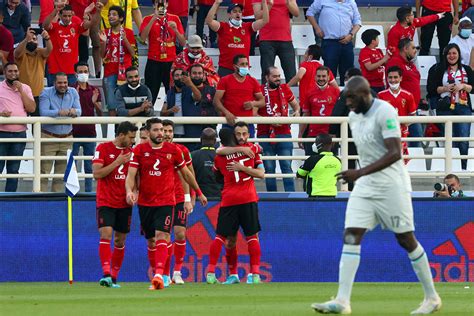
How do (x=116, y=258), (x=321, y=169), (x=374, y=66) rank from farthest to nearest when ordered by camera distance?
(x=374, y=66), (x=321, y=169), (x=116, y=258)

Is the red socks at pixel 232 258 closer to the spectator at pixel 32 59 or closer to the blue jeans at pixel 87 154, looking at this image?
the blue jeans at pixel 87 154

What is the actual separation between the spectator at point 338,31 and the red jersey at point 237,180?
659 centimetres

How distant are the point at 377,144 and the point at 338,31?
1218 centimetres

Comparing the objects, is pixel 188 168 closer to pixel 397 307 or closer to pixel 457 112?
pixel 397 307

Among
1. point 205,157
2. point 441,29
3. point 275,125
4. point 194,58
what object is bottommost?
point 205,157

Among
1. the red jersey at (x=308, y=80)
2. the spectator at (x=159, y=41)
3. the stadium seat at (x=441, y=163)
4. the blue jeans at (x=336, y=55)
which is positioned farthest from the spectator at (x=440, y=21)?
the spectator at (x=159, y=41)

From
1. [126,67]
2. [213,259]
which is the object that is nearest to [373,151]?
[213,259]

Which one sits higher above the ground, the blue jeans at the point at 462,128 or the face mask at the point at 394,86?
the face mask at the point at 394,86

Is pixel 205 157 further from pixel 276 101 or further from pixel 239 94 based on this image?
pixel 276 101

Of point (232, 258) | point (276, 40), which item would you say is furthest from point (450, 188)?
point (276, 40)

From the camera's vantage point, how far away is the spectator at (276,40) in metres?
23.0

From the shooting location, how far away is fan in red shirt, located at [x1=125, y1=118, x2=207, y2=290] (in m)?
16.1

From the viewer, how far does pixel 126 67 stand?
22031mm

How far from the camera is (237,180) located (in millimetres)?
17328
